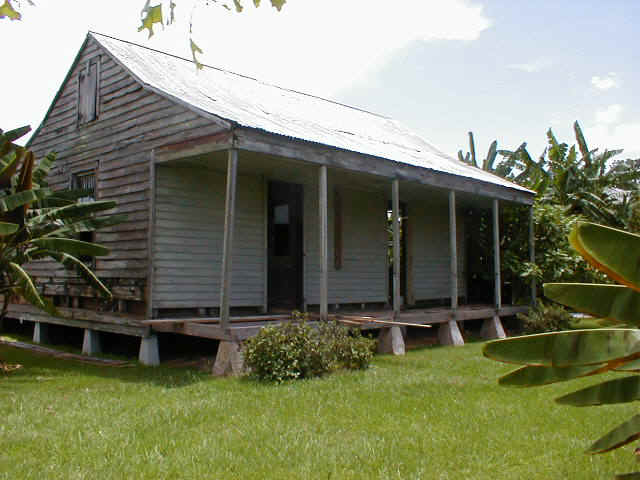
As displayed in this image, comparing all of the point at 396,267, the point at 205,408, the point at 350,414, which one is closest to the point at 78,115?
the point at 396,267

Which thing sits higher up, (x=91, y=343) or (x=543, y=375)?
(x=543, y=375)

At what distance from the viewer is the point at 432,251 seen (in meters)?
16.4

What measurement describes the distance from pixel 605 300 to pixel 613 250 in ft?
0.67

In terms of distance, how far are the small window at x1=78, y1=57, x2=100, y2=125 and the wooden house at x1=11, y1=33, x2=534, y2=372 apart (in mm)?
31

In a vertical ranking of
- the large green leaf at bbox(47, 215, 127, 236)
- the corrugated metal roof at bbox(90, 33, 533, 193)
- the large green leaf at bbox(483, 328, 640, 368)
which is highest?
the corrugated metal roof at bbox(90, 33, 533, 193)

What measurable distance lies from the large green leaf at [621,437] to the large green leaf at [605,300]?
348 mm

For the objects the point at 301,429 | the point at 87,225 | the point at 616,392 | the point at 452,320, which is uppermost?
the point at 87,225

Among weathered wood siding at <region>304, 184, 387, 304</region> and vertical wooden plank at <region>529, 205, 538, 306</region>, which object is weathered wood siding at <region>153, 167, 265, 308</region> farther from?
vertical wooden plank at <region>529, 205, 538, 306</region>

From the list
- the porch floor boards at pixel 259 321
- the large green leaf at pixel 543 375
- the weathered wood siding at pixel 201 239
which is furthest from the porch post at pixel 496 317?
the large green leaf at pixel 543 375

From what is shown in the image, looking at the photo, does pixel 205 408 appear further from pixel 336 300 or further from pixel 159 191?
pixel 336 300

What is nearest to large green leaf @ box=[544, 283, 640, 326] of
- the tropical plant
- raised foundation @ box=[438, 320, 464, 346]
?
Answer: the tropical plant

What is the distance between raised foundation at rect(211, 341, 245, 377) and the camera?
8.49 metres

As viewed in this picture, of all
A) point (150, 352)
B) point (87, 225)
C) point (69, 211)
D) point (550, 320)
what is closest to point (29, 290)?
point (69, 211)

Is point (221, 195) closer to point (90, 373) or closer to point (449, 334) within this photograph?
point (90, 373)
